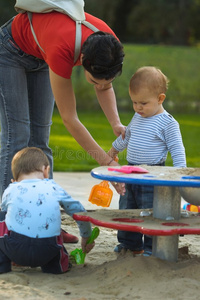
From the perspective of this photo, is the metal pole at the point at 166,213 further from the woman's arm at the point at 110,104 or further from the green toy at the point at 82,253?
the woman's arm at the point at 110,104

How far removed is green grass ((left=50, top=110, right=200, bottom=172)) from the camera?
331 inches

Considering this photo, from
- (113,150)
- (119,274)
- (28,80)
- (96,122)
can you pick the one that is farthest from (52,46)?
(96,122)

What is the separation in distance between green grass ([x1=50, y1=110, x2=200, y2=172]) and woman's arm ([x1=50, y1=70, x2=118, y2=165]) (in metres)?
3.83

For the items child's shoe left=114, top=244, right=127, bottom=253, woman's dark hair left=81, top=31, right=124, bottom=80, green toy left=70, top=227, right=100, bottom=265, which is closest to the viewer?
woman's dark hair left=81, top=31, right=124, bottom=80

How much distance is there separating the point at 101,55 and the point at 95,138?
7822 millimetres

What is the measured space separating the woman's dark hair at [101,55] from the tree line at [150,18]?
2534 cm

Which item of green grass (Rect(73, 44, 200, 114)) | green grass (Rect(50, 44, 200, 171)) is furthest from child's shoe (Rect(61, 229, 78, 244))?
green grass (Rect(73, 44, 200, 114))

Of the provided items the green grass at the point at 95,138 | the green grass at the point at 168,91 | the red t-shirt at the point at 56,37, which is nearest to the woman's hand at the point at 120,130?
the red t-shirt at the point at 56,37

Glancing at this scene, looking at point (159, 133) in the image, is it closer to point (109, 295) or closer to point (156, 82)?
point (156, 82)

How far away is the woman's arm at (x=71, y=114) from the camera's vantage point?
3.69 metres

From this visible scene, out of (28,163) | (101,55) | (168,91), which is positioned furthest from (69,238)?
(168,91)

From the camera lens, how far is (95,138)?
37.1ft

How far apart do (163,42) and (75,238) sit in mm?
29909

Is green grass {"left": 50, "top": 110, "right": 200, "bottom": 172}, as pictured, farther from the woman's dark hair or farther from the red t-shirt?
the woman's dark hair
